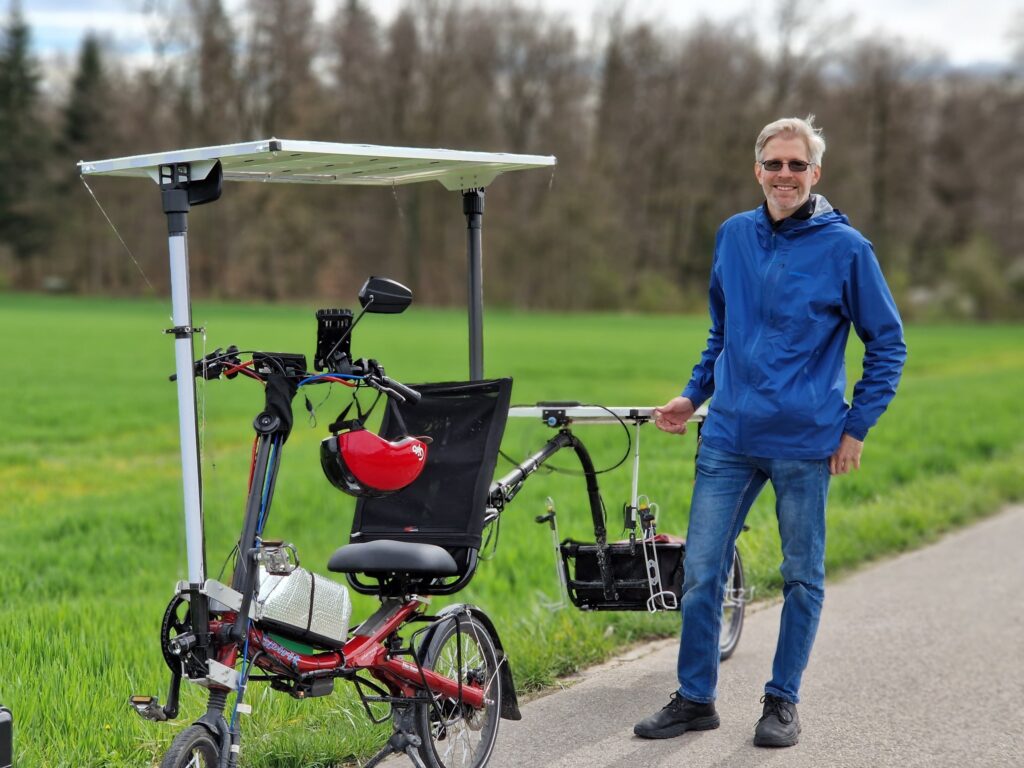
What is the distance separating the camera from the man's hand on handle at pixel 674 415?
543 cm

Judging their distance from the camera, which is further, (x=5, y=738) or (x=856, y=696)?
(x=856, y=696)

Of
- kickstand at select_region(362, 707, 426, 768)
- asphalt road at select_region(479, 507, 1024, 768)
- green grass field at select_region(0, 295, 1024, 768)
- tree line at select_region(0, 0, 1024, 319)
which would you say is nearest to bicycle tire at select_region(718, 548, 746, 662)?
asphalt road at select_region(479, 507, 1024, 768)

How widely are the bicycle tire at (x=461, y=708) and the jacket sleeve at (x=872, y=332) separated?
159 centimetres

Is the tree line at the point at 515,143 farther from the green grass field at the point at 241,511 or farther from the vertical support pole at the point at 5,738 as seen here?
the vertical support pole at the point at 5,738

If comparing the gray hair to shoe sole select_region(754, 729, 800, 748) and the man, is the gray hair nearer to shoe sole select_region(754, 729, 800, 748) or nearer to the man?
the man

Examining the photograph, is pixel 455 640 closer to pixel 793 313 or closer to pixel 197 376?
pixel 197 376

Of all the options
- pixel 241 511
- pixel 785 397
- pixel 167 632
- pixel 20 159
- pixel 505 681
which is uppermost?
pixel 20 159

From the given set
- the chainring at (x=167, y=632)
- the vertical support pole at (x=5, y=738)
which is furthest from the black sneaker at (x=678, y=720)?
the vertical support pole at (x=5, y=738)

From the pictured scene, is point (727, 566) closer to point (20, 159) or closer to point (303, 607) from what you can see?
point (303, 607)

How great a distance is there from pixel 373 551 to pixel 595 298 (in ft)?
199

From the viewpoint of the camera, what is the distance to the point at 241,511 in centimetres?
1131

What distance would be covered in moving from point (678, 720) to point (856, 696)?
960mm

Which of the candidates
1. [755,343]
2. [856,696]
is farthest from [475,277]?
[856,696]

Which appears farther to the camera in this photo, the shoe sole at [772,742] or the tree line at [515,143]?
the tree line at [515,143]
